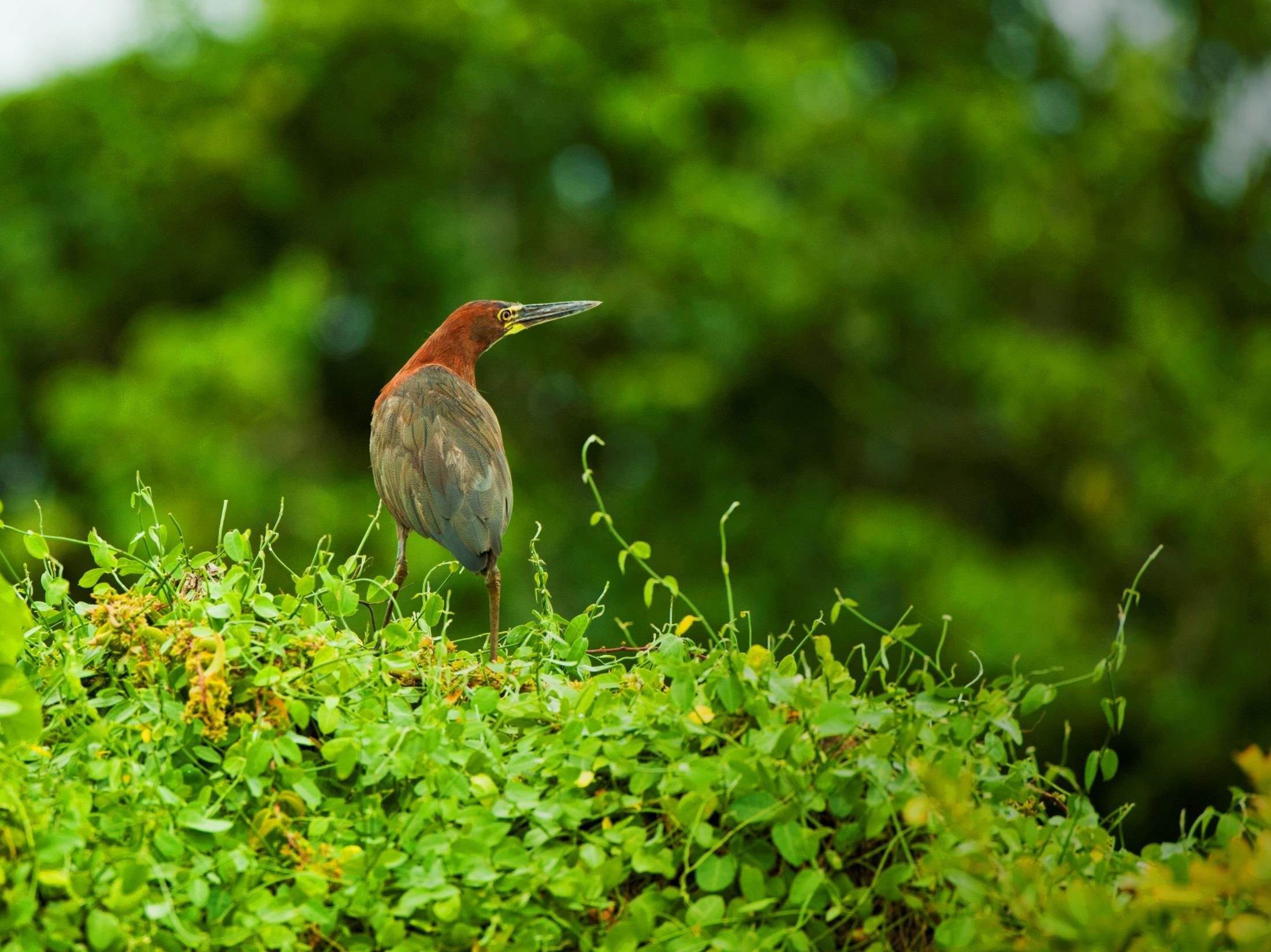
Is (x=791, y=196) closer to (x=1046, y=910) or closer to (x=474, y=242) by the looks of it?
(x=474, y=242)

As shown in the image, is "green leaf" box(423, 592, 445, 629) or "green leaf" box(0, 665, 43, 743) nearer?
"green leaf" box(0, 665, 43, 743)

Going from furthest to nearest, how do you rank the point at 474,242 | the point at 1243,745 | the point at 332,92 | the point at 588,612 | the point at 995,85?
the point at 995,85 < the point at 332,92 < the point at 474,242 < the point at 1243,745 < the point at 588,612

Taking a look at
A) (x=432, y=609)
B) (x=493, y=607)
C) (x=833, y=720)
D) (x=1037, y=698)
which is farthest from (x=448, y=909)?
(x=493, y=607)

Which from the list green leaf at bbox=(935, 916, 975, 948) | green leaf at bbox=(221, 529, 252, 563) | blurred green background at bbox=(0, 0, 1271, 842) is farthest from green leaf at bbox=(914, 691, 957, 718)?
blurred green background at bbox=(0, 0, 1271, 842)

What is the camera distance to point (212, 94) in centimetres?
1334

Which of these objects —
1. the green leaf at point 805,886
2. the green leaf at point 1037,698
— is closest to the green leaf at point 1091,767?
the green leaf at point 1037,698

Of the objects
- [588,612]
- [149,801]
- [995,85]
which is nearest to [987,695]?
[588,612]

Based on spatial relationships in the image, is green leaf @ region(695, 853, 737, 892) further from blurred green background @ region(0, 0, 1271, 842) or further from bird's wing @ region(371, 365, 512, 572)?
blurred green background @ region(0, 0, 1271, 842)

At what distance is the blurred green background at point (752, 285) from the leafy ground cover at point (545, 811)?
884 cm

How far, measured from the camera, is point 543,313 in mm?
4430

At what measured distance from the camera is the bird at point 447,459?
12.0 ft

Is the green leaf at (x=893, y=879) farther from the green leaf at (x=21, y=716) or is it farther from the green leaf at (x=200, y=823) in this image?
the green leaf at (x=21, y=716)

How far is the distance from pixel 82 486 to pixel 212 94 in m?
4.39

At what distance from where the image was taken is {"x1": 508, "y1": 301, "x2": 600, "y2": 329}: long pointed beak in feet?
14.2
